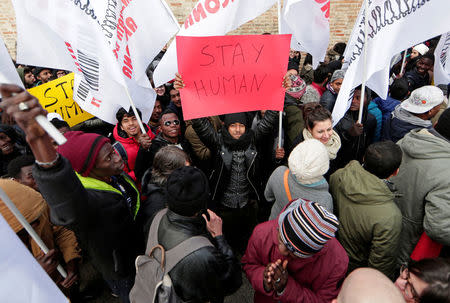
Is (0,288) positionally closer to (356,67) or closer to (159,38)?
(159,38)

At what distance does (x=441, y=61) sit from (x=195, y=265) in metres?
3.45

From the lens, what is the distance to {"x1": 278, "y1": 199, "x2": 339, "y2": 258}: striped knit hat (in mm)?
1276

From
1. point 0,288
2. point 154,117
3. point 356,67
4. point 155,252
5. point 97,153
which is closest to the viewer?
point 0,288

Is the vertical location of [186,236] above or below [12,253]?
below

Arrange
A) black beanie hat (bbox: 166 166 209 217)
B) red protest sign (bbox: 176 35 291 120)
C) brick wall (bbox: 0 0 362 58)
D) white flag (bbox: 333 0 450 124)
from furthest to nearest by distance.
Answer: brick wall (bbox: 0 0 362 58) → red protest sign (bbox: 176 35 291 120) → white flag (bbox: 333 0 450 124) → black beanie hat (bbox: 166 166 209 217)

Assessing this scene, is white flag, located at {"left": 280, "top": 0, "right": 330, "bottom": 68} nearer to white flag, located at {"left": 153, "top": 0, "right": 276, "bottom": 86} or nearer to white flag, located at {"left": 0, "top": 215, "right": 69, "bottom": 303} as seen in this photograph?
white flag, located at {"left": 153, "top": 0, "right": 276, "bottom": 86}

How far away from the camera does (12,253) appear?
3.18 ft

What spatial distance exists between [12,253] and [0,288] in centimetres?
12

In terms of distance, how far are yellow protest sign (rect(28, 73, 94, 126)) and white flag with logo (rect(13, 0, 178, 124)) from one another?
0.93 meters

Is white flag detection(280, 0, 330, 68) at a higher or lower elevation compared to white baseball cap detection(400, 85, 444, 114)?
higher

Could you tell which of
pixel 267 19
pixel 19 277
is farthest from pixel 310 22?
pixel 267 19

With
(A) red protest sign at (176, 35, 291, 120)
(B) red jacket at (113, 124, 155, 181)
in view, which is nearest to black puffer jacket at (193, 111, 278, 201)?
(A) red protest sign at (176, 35, 291, 120)

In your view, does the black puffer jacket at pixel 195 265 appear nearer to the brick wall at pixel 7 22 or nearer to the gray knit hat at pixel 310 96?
the gray knit hat at pixel 310 96

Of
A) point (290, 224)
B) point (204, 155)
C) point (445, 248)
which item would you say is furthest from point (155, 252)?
point (445, 248)
